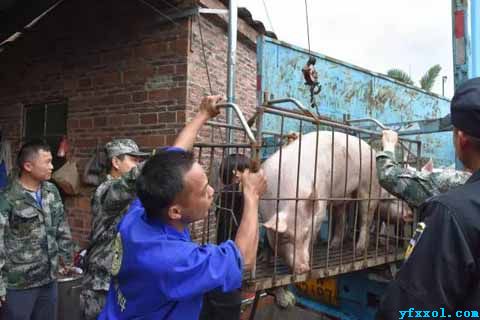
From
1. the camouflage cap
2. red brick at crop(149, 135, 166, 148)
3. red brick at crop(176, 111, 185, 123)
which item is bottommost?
the camouflage cap

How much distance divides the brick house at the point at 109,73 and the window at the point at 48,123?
0.02 m

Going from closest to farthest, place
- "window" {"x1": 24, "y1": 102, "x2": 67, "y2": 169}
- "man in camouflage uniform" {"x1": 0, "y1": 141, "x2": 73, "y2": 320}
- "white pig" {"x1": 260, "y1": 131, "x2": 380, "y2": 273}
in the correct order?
1. "white pig" {"x1": 260, "y1": 131, "x2": 380, "y2": 273}
2. "man in camouflage uniform" {"x1": 0, "y1": 141, "x2": 73, "y2": 320}
3. "window" {"x1": 24, "y1": 102, "x2": 67, "y2": 169}

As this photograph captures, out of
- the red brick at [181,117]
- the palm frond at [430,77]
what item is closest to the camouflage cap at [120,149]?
the red brick at [181,117]

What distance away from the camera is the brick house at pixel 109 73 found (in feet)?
16.1

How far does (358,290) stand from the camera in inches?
122

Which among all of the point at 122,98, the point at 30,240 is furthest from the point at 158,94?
the point at 30,240

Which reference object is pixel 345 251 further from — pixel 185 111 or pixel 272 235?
pixel 185 111

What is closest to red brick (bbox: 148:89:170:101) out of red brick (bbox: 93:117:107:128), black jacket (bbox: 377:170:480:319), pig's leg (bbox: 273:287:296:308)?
red brick (bbox: 93:117:107:128)

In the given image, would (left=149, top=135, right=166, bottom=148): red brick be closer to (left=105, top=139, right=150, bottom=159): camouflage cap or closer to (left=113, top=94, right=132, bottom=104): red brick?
(left=113, top=94, right=132, bottom=104): red brick

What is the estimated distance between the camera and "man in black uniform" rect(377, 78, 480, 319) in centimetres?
102

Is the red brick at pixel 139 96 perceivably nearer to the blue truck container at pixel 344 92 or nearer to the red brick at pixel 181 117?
the red brick at pixel 181 117

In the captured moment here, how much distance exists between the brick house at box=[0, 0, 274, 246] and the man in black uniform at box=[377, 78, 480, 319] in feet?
12.6

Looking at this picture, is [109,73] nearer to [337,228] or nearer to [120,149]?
[120,149]

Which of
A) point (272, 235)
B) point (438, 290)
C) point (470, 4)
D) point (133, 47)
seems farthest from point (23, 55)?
point (438, 290)
